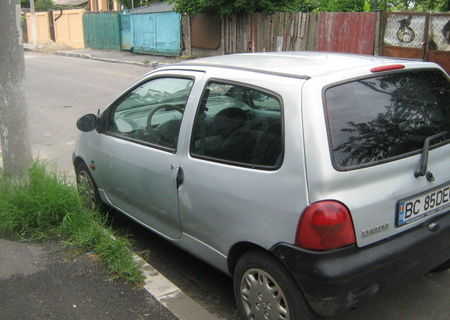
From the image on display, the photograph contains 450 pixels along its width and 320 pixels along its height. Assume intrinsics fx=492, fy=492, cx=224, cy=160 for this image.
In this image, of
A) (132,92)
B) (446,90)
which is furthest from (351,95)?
(132,92)

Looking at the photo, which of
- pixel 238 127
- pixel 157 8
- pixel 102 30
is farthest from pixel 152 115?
pixel 102 30

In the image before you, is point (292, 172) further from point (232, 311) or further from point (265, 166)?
point (232, 311)

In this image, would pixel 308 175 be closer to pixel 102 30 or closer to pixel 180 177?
pixel 180 177

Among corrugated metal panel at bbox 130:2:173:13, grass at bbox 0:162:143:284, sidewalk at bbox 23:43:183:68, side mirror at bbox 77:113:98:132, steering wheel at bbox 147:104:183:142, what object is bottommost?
grass at bbox 0:162:143:284

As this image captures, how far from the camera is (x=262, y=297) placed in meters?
2.77

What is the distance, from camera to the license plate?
268 centimetres

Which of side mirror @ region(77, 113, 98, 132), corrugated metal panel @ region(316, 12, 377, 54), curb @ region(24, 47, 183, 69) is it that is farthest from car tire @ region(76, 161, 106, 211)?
curb @ region(24, 47, 183, 69)

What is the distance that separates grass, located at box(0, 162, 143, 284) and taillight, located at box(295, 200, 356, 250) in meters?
1.69

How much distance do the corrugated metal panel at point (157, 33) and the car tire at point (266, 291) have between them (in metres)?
19.5

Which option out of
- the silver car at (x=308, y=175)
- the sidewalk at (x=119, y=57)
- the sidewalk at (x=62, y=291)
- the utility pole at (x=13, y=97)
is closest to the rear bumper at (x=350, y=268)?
the silver car at (x=308, y=175)

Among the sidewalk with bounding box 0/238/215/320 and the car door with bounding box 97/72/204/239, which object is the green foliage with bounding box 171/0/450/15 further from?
the sidewalk with bounding box 0/238/215/320

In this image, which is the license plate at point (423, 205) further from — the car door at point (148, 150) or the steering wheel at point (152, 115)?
the steering wheel at point (152, 115)

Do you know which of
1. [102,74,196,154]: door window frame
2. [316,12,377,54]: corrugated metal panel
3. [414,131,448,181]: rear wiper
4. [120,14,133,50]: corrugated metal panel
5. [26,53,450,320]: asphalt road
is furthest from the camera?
[120,14,133,50]: corrugated metal panel

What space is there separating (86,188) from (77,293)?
5.51 feet
